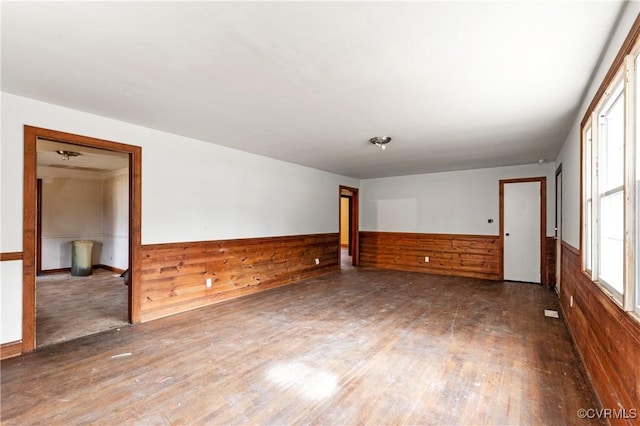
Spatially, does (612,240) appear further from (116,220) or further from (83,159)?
(116,220)

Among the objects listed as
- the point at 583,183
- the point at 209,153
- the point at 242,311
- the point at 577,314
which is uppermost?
the point at 209,153

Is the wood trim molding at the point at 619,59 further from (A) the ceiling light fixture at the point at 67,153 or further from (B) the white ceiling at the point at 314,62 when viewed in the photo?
(A) the ceiling light fixture at the point at 67,153

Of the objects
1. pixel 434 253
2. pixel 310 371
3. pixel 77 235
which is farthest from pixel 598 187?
pixel 77 235

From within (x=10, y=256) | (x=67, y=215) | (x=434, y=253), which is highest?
(x=67, y=215)

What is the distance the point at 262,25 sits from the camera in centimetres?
168

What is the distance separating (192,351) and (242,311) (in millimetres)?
1212

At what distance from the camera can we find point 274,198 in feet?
18.0

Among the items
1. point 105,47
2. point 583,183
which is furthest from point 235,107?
point 583,183

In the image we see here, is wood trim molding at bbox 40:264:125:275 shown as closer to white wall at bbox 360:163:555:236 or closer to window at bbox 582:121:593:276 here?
white wall at bbox 360:163:555:236

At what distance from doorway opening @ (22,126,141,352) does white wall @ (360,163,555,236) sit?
210 inches

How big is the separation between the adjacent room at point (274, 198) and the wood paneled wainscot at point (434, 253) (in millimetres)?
991

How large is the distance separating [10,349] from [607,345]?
178 inches

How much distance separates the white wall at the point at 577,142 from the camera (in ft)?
5.18

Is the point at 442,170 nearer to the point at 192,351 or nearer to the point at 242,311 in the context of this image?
the point at 242,311
